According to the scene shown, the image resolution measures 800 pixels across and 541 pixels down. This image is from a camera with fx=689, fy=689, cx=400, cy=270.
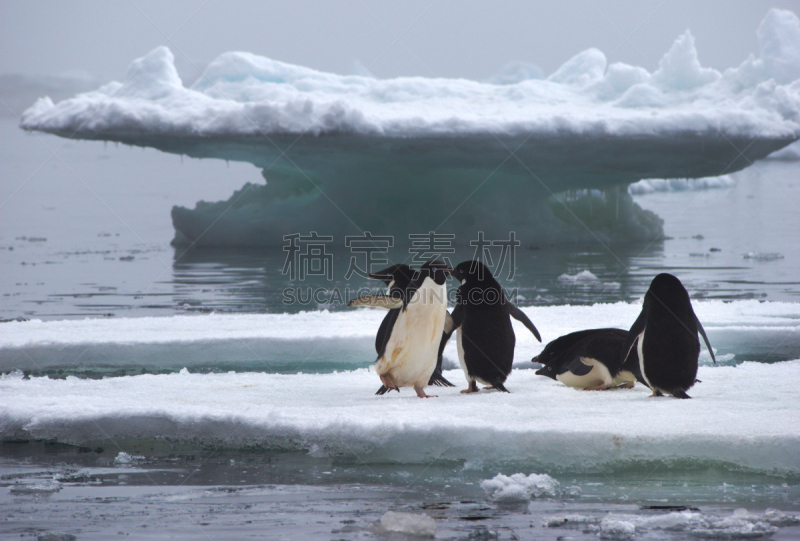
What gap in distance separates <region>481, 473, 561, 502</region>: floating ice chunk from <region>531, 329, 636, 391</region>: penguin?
136 cm

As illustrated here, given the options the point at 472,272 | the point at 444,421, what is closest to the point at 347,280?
the point at 472,272

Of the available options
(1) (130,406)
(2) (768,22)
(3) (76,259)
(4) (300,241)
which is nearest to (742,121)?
(2) (768,22)

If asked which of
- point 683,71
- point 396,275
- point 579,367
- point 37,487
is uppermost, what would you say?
point 683,71

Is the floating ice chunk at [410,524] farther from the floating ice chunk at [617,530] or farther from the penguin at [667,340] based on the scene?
the penguin at [667,340]

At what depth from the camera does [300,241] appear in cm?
1761

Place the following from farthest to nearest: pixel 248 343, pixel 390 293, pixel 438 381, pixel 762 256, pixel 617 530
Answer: pixel 762 256, pixel 248 343, pixel 438 381, pixel 390 293, pixel 617 530

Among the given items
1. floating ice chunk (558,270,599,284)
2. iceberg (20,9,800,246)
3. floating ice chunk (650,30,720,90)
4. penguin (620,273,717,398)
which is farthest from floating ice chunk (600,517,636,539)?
floating ice chunk (650,30,720,90)

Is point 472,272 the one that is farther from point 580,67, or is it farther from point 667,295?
point 580,67

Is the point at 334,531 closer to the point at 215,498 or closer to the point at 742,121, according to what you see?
the point at 215,498

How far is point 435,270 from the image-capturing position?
3246 millimetres

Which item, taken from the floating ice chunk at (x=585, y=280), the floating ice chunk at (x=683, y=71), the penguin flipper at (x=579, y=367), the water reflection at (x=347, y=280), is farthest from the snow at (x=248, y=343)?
the floating ice chunk at (x=683, y=71)

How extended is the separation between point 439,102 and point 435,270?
1263 cm

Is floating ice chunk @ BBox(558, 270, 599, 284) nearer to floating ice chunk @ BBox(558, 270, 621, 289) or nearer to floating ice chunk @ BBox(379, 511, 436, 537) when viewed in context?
floating ice chunk @ BBox(558, 270, 621, 289)

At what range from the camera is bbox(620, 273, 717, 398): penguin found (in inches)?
125
